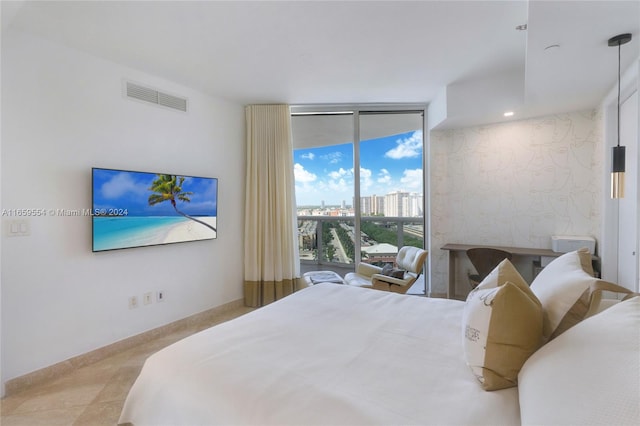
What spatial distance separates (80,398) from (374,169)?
12.0 feet

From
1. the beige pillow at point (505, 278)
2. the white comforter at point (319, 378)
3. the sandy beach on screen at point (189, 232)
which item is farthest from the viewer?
the sandy beach on screen at point (189, 232)

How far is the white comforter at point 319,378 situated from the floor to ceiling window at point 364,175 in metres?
2.61

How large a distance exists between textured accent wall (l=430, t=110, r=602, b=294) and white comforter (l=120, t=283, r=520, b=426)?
8.21 feet

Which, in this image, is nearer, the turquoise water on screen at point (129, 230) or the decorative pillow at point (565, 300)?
the decorative pillow at point (565, 300)

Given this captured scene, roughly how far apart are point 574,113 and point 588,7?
227 cm

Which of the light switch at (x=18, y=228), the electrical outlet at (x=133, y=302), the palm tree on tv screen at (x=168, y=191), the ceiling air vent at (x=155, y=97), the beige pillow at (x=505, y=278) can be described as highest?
the ceiling air vent at (x=155, y=97)

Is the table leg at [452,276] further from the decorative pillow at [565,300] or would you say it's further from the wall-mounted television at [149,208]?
the wall-mounted television at [149,208]

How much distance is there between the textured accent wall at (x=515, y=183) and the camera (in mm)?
3275

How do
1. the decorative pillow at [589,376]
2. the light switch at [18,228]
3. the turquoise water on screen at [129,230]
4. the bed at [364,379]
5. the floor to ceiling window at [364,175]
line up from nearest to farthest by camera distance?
the decorative pillow at [589,376] → the bed at [364,379] → the light switch at [18,228] → the turquoise water on screen at [129,230] → the floor to ceiling window at [364,175]

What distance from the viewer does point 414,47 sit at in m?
2.48

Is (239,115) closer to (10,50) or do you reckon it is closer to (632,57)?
(10,50)

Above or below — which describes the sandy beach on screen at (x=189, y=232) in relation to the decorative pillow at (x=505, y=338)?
above

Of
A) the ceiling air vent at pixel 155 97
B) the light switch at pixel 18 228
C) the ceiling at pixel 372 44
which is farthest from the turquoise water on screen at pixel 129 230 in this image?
the ceiling at pixel 372 44

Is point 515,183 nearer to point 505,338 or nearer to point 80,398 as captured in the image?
point 505,338
